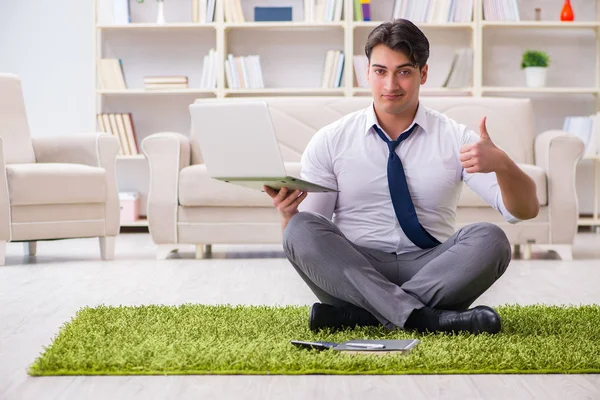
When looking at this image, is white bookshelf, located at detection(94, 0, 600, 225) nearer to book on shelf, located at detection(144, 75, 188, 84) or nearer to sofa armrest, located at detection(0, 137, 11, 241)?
book on shelf, located at detection(144, 75, 188, 84)

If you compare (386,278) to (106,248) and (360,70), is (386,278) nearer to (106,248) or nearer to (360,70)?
(106,248)

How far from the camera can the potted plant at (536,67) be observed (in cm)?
578

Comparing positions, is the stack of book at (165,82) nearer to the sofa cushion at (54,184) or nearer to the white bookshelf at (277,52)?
the white bookshelf at (277,52)

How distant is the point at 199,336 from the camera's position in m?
2.07

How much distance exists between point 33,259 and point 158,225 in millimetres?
577

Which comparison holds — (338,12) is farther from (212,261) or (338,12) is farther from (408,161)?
(408,161)

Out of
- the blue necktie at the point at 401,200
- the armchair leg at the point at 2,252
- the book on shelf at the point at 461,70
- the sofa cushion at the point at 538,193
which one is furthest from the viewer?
the book on shelf at the point at 461,70

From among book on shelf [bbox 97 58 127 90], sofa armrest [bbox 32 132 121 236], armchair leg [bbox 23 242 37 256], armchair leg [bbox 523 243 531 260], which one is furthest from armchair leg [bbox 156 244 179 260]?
book on shelf [bbox 97 58 127 90]

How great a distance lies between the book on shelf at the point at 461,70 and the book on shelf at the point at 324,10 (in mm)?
772

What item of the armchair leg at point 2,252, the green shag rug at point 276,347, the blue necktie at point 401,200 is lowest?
the armchair leg at point 2,252

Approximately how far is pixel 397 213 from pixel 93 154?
8.02ft

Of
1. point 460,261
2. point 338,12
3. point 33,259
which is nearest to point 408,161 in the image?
point 460,261

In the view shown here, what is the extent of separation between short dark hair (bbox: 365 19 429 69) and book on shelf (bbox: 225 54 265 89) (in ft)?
12.1

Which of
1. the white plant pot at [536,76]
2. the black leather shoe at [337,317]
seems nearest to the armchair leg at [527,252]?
the white plant pot at [536,76]
